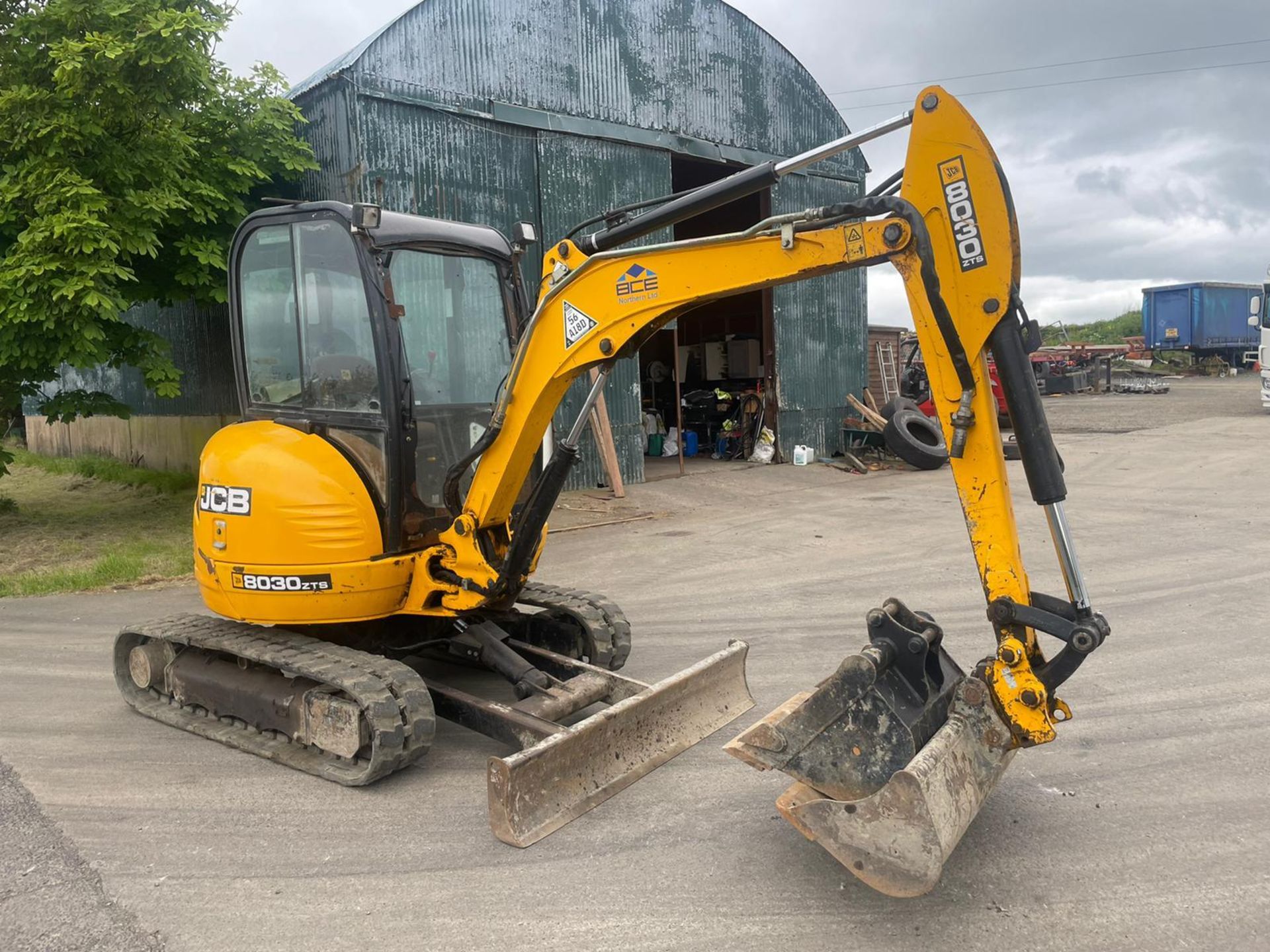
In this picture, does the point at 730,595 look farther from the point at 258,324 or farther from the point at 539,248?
the point at 539,248

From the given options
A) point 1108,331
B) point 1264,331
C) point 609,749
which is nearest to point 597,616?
point 609,749

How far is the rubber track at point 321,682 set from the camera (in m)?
4.23

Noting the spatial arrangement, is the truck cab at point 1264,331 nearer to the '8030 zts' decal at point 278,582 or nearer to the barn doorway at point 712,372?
the barn doorway at point 712,372

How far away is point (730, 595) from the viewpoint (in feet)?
26.3

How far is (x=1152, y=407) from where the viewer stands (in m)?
26.0

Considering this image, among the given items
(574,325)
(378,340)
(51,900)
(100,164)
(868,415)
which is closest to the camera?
(51,900)

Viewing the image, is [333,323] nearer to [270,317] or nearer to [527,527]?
[270,317]

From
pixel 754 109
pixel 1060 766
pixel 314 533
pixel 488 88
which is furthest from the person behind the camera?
pixel 754 109

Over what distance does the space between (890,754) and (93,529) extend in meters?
11.4

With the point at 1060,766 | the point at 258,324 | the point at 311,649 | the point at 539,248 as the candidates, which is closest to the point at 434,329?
the point at 258,324

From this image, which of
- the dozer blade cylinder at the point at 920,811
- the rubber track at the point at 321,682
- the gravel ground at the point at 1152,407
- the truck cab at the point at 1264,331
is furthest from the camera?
the gravel ground at the point at 1152,407

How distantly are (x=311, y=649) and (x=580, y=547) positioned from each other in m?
5.83

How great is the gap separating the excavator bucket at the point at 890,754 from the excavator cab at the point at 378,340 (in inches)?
88.3

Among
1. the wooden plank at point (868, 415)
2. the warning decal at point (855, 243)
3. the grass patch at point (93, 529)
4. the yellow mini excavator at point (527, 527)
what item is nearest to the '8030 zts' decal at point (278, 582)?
the yellow mini excavator at point (527, 527)
